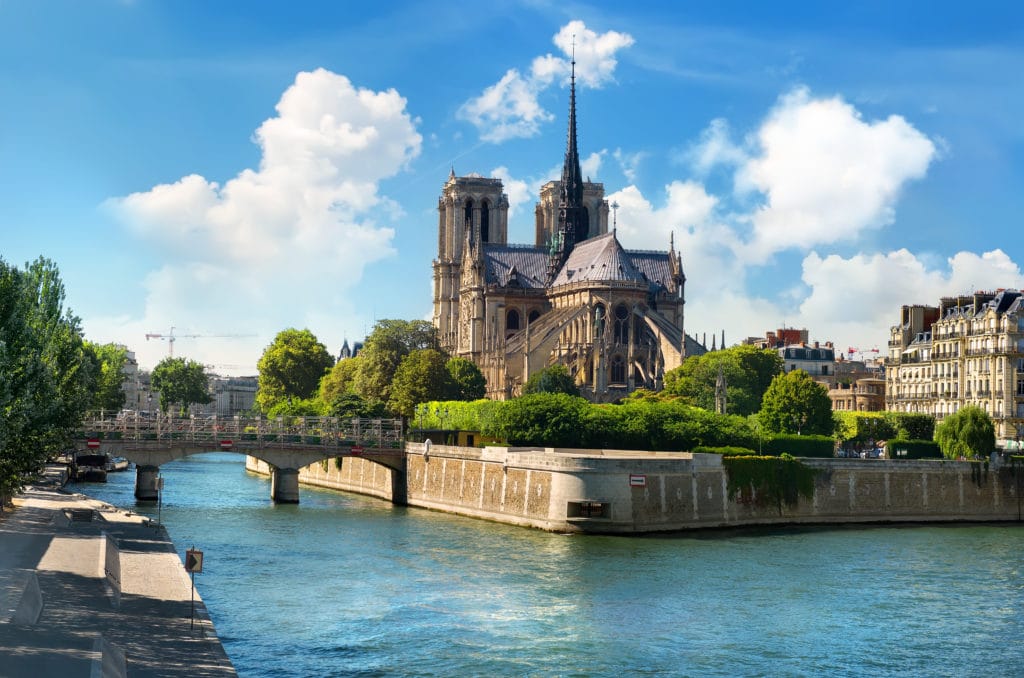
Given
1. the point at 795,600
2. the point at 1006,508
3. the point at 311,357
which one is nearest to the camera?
the point at 795,600

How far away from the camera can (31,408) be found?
35156 mm

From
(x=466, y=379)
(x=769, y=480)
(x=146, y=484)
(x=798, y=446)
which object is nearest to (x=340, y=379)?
(x=466, y=379)

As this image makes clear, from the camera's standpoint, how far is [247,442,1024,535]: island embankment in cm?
5691

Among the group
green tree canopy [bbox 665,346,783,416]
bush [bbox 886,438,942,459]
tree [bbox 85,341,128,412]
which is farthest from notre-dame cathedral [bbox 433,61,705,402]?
bush [bbox 886,438,942,459]

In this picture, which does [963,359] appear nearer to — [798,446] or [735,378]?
[735,378]

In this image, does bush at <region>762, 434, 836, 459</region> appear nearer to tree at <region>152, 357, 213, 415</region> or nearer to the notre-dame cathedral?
the notre-dame cathedral

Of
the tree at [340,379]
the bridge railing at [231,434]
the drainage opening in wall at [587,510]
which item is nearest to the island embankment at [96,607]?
the drainage opening in wall at [587,510]

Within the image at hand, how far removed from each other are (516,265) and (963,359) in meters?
58.7

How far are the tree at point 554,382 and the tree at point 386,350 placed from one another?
1140cm

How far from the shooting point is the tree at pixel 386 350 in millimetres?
110562

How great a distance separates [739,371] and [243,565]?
6149 centimetres

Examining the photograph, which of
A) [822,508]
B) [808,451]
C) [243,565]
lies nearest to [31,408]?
[243,565]

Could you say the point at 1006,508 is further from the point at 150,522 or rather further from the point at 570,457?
the point at 150,522

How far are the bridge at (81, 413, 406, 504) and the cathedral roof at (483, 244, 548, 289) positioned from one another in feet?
218
